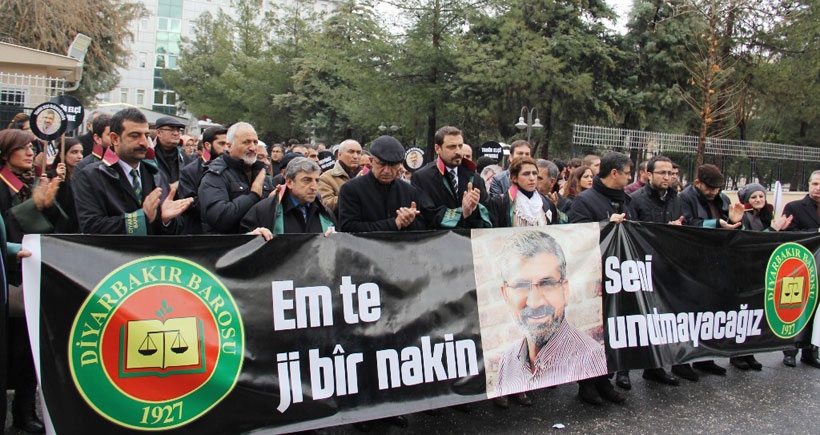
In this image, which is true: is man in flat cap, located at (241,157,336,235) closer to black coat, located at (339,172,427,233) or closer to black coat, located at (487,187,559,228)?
black coat, located at (339,172,427,233)

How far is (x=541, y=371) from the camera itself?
4.92 m

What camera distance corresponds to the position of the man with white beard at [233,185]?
4.70 meters

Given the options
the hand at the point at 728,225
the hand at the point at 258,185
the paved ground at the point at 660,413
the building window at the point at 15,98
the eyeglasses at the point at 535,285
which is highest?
the building window at the point at 15,98

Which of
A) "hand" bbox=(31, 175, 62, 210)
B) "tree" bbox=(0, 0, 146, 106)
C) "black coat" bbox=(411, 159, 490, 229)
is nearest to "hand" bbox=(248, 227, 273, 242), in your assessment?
"hand" bbox=(31, 175, 62, 210)

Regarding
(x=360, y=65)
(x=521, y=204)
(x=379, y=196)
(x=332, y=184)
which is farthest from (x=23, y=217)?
(x=360, y=65)

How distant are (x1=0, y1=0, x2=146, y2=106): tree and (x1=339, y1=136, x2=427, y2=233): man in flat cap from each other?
20090 mm

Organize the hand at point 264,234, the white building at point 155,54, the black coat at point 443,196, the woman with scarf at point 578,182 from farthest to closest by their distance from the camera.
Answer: the white building at point 155,54, the woman with scarf at point 578,182, the black coat at point 443,196, the hand at point 264,234

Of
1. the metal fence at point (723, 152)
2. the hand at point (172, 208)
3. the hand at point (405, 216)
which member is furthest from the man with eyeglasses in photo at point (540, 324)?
the metal fence at point (723, 152)

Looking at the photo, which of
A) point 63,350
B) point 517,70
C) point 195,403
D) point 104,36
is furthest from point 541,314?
point 104,36

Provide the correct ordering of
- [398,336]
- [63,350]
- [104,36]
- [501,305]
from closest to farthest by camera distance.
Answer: [63,350] → [398,336] → [501,305] → [104,36]

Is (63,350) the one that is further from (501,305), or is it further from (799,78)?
(799,78)

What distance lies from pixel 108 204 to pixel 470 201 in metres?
2.48

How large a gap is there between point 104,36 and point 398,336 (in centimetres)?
2458

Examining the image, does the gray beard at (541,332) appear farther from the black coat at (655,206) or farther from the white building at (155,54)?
the white building at (155,54)
